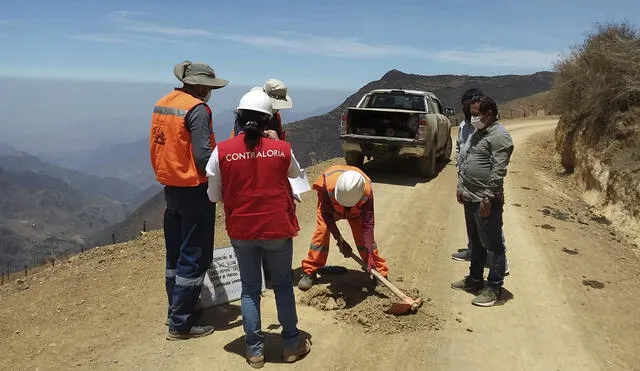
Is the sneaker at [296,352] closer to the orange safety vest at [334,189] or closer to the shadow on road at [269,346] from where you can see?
the shadow on road at [269,346]

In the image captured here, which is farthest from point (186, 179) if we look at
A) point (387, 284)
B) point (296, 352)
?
point (387, 284)

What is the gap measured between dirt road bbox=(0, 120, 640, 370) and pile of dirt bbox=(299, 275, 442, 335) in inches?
0.7

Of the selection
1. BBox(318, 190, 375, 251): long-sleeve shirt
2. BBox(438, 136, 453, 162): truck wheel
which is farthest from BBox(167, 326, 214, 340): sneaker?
BBox(438, 136, 453, 162): truck wheel

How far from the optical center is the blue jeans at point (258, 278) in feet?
11.3

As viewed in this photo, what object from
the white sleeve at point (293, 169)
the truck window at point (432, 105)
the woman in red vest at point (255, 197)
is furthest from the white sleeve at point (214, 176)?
the truck window at point (432, 105)

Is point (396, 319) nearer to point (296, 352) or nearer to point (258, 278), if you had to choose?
point (296, 352)

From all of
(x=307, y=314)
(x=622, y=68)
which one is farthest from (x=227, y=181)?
(x=622, y=68)

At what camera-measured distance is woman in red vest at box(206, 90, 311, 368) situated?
10.7 feet

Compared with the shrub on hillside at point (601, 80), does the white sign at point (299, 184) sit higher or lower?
lower

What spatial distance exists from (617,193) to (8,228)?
193676 mm

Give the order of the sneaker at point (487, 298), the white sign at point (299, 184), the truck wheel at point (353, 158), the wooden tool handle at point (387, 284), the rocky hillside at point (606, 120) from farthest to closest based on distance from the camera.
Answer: the truck wheel at point (353, 158), the rocky hillside at point (606, 120), the sneaker at point (487, 298), the wooden tool handle at point (387, 284), the white sign at point (299, 184)

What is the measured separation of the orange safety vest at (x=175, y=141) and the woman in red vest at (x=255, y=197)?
0.35 m

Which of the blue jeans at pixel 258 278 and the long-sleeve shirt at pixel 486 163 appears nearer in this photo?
the blue jeans at pixel 258 278

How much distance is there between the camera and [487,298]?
4867 mm
